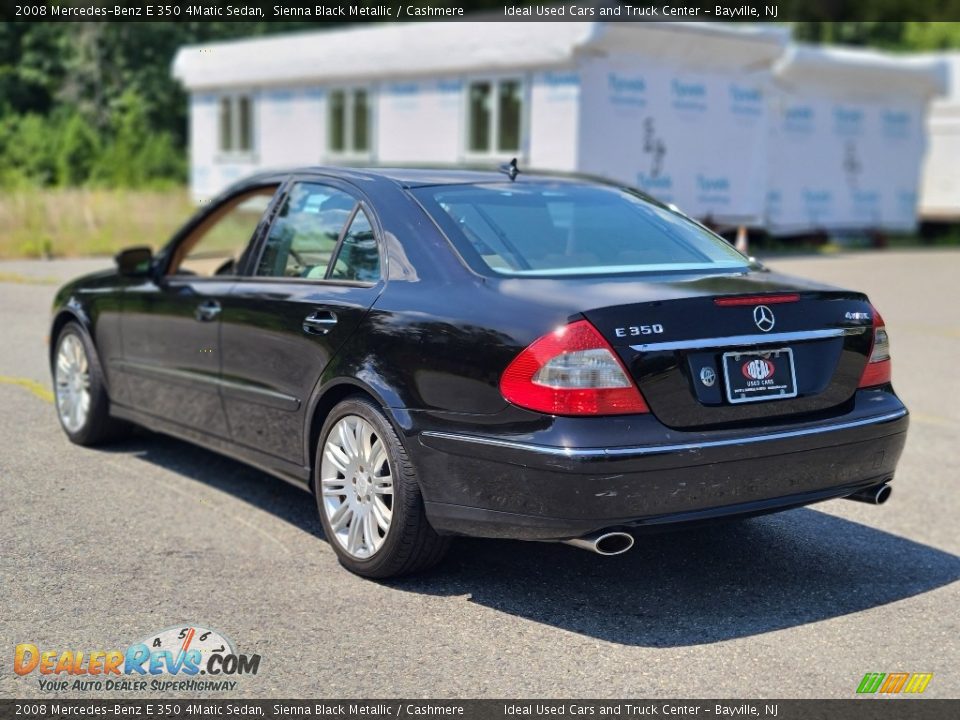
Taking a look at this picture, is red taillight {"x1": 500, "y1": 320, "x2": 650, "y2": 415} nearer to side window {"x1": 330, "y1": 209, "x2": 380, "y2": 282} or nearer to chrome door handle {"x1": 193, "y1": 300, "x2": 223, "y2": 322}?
side window {"x1": 330, "y1": 209, "x2": 380, "y2": 282}

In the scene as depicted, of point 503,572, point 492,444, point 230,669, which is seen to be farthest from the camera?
point 503,572

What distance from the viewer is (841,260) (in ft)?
74.2

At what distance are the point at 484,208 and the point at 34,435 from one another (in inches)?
134

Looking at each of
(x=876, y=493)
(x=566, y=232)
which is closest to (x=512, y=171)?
(x=566, y=232)

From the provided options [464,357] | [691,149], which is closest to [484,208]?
[464,357]

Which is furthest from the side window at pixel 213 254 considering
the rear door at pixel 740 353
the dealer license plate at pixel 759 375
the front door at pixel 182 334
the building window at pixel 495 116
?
the building window at pixel 495 116

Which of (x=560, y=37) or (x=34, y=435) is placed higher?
(x=560, y=37)

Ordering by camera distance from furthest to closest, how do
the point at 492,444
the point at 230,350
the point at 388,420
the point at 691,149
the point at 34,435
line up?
the point at 691,149 < the point at 34,435 < the point at 230,350 < the point at 388,420 < the point at 492,444

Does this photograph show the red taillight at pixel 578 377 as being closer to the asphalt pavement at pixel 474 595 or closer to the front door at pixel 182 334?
the asphalt pavement at pixel 474 595

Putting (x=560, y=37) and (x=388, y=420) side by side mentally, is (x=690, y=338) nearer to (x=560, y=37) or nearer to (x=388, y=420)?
(x=388, y=420)

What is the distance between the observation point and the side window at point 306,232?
5.29 metres

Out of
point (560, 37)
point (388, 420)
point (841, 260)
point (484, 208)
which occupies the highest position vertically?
point (560, 37)

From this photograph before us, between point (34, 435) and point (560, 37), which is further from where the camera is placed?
point (560, 37)

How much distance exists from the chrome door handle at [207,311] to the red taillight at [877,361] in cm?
291
